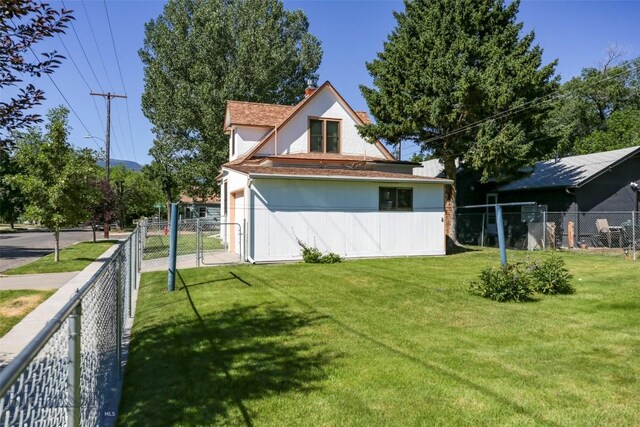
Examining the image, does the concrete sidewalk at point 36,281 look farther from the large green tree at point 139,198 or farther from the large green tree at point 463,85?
the large green tree at point 139,198

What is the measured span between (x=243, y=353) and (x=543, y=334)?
425cm

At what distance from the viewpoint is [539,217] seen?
22203mm

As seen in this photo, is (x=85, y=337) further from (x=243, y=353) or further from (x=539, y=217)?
(x=539, y=217)

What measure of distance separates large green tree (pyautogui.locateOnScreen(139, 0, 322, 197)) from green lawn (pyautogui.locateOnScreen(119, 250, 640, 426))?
25.2 meters

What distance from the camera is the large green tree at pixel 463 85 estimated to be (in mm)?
19125

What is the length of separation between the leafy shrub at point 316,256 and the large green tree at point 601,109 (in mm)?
29367

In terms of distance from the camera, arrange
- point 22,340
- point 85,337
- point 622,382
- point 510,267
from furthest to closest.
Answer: point 510,267 → point 22,340 → point 622,382 → point 85,337

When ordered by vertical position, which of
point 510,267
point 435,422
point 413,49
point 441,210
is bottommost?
point 435,422

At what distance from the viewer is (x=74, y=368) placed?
2600 millimetres

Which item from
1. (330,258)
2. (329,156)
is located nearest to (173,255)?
(330,258)

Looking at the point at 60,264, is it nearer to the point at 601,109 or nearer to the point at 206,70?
the point at 206,70

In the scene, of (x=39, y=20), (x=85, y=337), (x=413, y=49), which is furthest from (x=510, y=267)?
(x=413, y=49)

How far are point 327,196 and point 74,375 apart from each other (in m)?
13.8

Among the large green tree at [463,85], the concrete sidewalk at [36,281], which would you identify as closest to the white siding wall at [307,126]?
the large green tree at [463,85]
